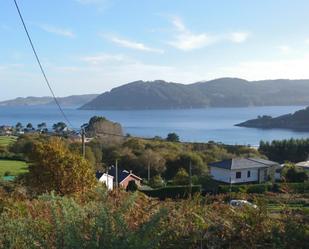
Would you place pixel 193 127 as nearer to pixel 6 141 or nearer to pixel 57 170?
pixel 6 141

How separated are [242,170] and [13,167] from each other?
16.9 meters

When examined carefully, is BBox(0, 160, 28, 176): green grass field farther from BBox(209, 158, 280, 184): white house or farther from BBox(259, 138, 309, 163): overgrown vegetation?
BBox(259, 138, 309, 163): overgrown vegetation

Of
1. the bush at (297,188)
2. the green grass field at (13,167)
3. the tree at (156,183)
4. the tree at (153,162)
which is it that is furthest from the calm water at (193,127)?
the bush at (297,188)

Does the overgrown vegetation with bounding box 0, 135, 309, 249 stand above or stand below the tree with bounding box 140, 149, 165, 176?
above

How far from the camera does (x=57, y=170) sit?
13.5 meters

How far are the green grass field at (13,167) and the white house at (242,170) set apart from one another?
1400 centimetres

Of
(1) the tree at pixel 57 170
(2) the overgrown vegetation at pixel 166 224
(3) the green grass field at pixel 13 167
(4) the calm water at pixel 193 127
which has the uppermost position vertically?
(2) the overgrown vegetation at pixel 166 224

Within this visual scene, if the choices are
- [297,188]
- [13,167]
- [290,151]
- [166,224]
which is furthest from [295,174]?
[166,224]

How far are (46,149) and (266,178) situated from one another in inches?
1026

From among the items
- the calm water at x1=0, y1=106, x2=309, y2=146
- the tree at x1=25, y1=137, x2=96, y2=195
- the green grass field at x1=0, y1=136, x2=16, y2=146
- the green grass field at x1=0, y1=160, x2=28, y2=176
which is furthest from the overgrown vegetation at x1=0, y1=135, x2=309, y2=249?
the calm water at x1=0, y1=106, x2=309, y2=146

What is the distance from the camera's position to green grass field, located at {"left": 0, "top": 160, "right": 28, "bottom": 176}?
103ft

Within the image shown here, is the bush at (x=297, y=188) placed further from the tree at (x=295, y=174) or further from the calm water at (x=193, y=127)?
the calm water at (x=193, y=127)

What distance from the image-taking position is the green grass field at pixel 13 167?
31.3m

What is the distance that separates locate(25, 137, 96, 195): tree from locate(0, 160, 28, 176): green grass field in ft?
53.9
